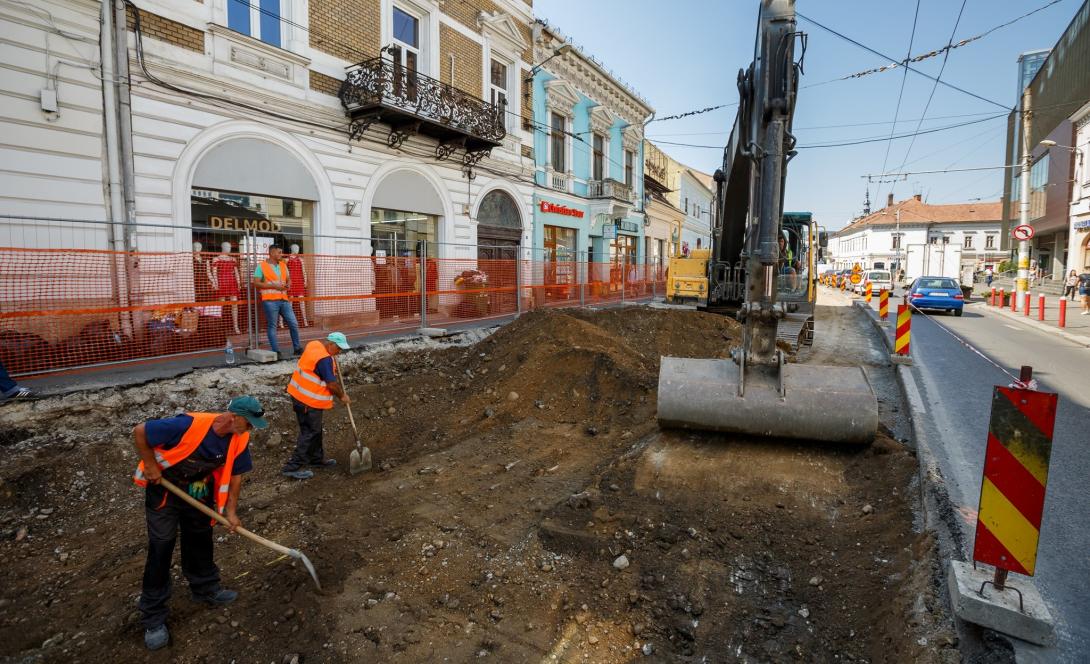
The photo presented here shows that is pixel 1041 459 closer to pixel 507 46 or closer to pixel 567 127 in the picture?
pixel 507 46

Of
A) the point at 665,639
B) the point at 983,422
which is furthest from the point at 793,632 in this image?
the point at 983,422

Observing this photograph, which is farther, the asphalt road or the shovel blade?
the shovel blade

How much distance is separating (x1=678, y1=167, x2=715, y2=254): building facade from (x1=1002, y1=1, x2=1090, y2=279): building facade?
16.0m

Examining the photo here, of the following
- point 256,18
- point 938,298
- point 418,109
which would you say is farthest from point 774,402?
point 938,298

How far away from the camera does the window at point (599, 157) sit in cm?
2154

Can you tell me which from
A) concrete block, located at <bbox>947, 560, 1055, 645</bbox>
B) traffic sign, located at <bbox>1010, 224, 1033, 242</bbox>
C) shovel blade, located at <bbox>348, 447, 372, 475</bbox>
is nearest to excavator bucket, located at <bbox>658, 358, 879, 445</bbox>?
concrete block, located at <bbox>947, 560, 1055, 645</bbox>

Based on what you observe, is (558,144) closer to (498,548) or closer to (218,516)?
(498,548)

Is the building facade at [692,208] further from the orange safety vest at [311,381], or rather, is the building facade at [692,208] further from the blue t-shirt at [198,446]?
the blue t-shirt at [198,446]

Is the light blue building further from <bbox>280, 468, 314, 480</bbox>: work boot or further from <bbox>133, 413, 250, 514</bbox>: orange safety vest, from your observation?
<bbox>133, 413, 250, 514</bbox>: orange safety vest

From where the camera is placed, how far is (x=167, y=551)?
3158 mm

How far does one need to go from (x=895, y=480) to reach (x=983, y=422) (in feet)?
9.07

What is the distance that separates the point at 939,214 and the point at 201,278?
74.6m

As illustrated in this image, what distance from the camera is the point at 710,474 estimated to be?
4.53 m

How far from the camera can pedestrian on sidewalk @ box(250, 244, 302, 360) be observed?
7.45 meters
